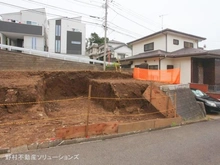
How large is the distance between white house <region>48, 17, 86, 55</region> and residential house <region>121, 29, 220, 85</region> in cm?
1500

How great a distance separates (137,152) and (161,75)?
7.23 m

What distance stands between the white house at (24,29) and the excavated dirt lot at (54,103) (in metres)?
16.0

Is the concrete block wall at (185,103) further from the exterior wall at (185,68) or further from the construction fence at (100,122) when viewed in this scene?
the exterior wall at (185,68)

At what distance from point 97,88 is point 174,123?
397 centimetres

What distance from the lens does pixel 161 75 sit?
33.4 ft

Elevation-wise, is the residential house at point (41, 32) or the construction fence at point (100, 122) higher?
the residential house at point (41, 32)

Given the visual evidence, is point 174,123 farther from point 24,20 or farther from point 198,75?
point 24,20

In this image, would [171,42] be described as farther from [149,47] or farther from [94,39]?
[94,39]

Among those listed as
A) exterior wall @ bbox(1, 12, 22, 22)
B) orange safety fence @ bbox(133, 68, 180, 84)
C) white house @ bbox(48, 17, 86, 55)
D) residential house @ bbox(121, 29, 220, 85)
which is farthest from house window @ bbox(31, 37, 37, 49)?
orange safety fence @ bbox(133, 68, 180, 84)

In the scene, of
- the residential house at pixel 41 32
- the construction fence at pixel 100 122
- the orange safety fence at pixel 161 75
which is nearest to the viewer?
the construction fence at pixel 100 122

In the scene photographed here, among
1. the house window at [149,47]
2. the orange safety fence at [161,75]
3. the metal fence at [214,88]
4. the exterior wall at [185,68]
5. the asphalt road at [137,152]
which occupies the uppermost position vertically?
the house window at [149,47]

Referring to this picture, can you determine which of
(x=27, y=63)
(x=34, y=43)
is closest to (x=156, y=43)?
(x=27, y=63)

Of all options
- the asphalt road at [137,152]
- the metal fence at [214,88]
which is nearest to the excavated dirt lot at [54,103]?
the asphalt road at [137,152]

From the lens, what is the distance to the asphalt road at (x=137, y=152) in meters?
3.31
